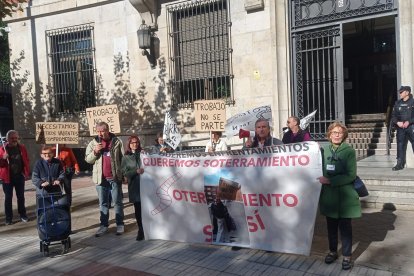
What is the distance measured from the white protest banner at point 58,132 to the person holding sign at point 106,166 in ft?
5.13

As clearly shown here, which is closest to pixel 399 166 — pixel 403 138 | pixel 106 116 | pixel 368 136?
pixel 403 138

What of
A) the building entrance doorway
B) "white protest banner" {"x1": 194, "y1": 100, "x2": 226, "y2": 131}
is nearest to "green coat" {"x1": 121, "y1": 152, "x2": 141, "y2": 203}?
"white protest banner" {"x1": 194, "y1": 100, "x2": 226, "y2": 131}

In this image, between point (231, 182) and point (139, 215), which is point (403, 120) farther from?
point (139, 215)

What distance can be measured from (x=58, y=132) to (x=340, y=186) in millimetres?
5448

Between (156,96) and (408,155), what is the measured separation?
7.06 metres

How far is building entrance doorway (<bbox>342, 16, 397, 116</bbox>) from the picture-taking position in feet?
53.0

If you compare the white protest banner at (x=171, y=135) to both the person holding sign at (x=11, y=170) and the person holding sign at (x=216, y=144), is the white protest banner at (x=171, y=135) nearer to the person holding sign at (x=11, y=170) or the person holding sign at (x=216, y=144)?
the person holding sign at (x=216, y=144)

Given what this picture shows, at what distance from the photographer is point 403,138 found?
8.61m

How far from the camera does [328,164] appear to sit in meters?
4.82

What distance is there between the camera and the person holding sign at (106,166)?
6.71 metres

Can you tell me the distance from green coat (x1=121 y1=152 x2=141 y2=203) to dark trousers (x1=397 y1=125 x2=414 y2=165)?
5307 mm

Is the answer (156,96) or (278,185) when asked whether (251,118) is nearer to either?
(278,185)

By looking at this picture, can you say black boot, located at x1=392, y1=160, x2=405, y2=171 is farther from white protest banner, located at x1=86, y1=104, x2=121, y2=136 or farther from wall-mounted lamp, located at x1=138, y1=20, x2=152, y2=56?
wall-mounted lamp, located at x1=138, y1=20, x2=152, y2=56

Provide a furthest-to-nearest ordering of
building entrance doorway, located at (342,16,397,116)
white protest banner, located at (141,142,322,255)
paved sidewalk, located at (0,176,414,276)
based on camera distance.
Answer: building entrance doorway, located at (342,16,397,116) → white protest banner, located at (141,142,322,255) → paved sidewalk, located at (0,176,414,276)
